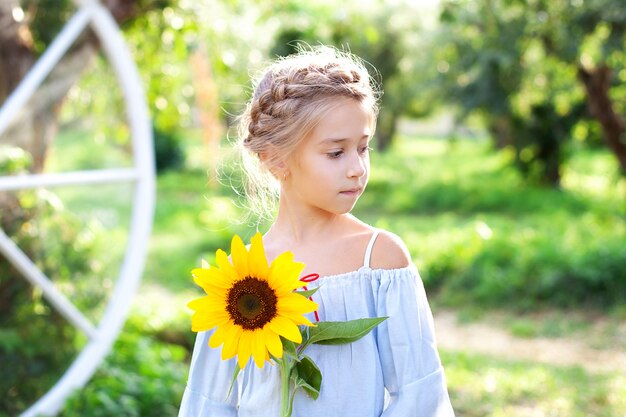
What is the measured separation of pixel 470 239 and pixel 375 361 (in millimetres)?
6340

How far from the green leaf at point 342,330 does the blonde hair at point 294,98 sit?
34 centimetres

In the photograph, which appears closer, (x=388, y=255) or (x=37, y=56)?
(x=388, y=255)

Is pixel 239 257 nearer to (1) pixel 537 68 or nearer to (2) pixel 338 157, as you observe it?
(2) pixel 338 157

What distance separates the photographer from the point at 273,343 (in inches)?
59.3

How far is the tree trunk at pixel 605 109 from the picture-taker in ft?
26.8

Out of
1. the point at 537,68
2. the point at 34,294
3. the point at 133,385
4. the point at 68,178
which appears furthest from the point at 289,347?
the point at 537,68

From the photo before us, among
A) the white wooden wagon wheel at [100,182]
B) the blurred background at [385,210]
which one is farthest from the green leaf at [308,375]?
the white wooden wagon wheel at [100,182]

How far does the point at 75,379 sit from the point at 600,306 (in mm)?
4051

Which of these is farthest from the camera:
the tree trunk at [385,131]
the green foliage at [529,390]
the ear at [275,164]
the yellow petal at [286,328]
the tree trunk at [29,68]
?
the tree trunk at [385,131]

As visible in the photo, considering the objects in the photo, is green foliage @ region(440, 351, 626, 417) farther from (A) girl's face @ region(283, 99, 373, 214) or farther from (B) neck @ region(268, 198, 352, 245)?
(A) girl's face @ region(283, 99, 373, 214)

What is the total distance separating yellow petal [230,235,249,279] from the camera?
5.02ft

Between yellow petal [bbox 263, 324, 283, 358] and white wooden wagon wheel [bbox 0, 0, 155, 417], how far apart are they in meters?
2.25

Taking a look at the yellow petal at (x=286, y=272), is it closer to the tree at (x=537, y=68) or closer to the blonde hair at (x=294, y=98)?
the blonde hair at (x=294, y=98)

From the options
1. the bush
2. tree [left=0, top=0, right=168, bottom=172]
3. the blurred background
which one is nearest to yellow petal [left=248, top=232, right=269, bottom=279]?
the blurred background
